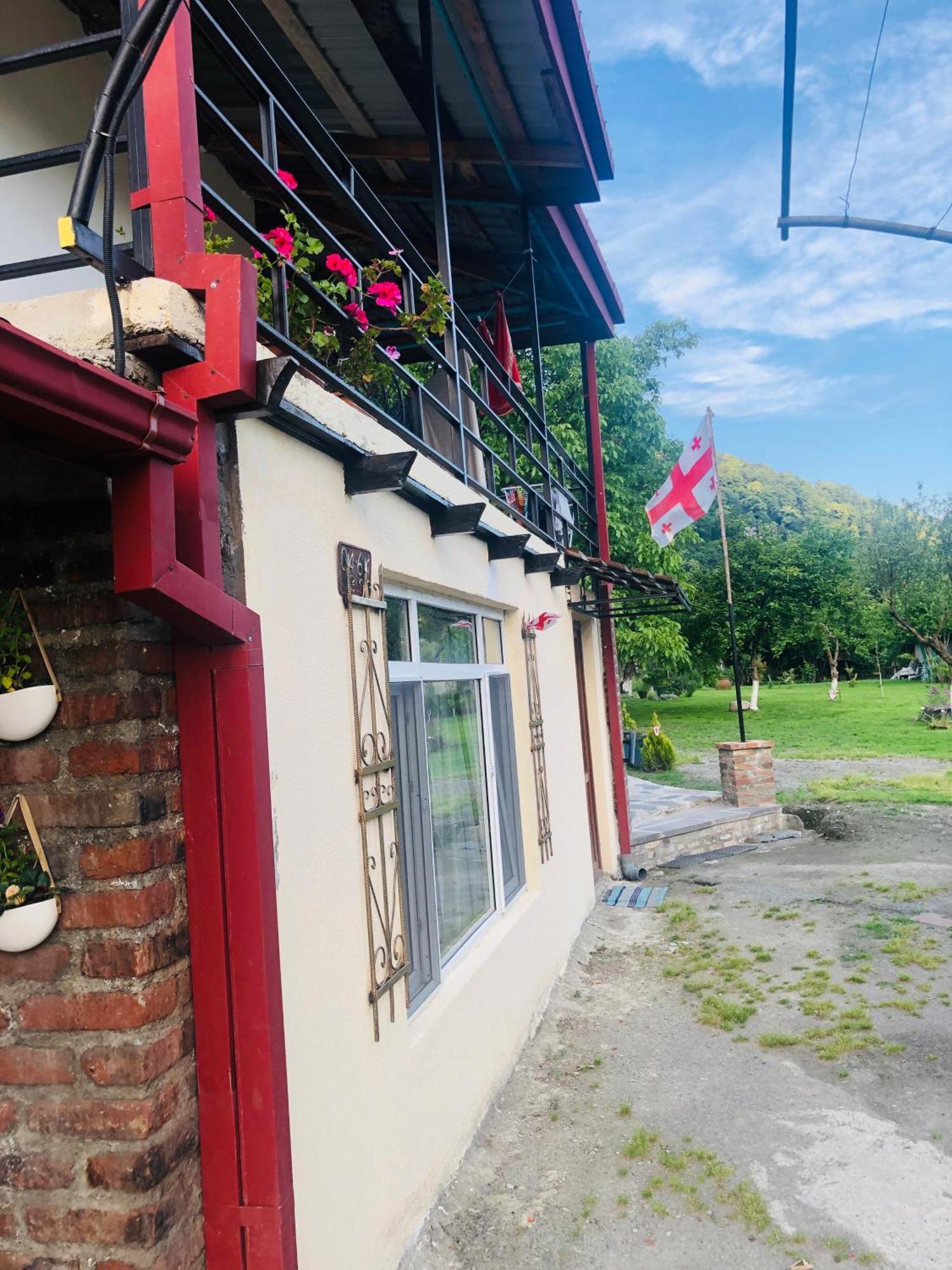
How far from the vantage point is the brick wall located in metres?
1.84

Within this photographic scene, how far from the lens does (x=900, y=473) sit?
474 ft

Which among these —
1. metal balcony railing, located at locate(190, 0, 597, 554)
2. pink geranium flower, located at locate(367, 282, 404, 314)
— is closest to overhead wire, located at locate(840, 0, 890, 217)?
metal balcony railing, located at locate(190, 0, 597, 554)

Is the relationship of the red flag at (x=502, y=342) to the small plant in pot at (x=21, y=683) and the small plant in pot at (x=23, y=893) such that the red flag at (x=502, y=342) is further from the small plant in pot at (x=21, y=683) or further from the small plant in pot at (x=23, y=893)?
the small plant in pot at (x=23, y=893)

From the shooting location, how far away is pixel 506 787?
538cm

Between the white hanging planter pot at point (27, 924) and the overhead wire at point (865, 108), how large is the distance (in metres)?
4.53

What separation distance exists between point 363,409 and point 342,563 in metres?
0.83

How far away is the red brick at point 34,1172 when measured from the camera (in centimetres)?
187

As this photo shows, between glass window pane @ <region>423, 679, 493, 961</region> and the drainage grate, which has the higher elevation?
glass window pane @ <region>423, 679, 493, 961</region>

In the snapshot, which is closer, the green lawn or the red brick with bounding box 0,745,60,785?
the red brick with bounding box 0,745,60,785

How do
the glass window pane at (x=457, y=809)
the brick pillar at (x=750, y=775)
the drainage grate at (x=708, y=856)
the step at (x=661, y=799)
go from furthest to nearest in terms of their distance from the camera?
the brick pillar at (x=750, y=775)
the step at (x=661, y=799)
the drainage grate at (x=708, y=856)
the glass window pane at (x=457, y=809)

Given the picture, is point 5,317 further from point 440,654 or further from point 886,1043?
point 886,1043

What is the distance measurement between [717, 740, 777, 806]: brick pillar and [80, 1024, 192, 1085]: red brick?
10.5 meters

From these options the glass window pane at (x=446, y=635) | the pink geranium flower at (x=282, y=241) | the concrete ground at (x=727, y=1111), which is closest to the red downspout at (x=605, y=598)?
the concrete ground at (x=727, y=1111)

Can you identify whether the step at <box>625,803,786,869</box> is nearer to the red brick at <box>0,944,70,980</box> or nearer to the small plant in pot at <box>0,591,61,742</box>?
the red brick at <box>0,944,70,980</box>
